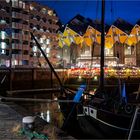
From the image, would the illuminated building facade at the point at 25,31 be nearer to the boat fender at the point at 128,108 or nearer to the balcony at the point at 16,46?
the balcony at the point at 16,46

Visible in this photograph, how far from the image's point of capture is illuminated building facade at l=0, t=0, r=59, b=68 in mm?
63094

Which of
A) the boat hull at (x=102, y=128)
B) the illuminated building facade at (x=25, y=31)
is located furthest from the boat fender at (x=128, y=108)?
the illuminated building facade at (x=25, y=31)

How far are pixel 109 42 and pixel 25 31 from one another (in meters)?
27.8

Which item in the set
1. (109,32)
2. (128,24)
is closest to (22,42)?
(109,32)

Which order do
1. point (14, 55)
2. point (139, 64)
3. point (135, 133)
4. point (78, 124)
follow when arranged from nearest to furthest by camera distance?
1. point (135, 133)
2. point (78, 124)
3. point (14, 55)
4. point (139, 64)

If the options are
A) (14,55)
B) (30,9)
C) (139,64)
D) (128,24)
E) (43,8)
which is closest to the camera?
(14,55)

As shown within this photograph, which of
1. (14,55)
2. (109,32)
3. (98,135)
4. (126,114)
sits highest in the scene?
(109,32)

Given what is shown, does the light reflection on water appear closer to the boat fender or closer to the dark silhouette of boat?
the dark silhouette of boat

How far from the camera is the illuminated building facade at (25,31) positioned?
207ft

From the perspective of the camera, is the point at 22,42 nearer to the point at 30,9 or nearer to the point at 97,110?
the point at 30,9

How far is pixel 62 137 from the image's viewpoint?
984cm

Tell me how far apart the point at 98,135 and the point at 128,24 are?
82966 millimetres

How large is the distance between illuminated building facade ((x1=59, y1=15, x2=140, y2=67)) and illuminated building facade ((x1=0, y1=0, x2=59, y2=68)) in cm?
843

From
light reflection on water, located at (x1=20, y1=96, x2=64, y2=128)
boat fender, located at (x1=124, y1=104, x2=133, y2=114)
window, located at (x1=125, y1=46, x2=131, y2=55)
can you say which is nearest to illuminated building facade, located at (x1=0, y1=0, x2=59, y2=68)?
window, located at (x1=125, y1=46, x2=131, y2=55)
